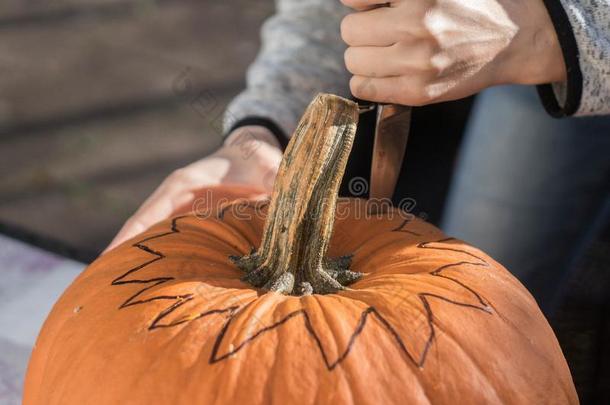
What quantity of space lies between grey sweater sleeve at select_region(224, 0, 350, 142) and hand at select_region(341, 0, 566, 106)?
1.45ft

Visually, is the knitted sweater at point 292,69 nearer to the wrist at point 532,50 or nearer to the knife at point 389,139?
the wrist at point 532,50

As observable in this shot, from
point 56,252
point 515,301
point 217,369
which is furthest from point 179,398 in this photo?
point 56,252

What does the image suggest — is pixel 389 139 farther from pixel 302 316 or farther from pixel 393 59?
pixel 302 316

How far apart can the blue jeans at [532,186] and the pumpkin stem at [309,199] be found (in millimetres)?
619

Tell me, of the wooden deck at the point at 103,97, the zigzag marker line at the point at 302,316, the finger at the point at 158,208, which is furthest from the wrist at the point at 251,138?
the wooden deck at the point at 103,97

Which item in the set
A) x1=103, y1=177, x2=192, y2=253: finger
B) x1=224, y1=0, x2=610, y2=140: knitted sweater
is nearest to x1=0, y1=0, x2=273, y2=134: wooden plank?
x1=224, y1=0, x2=610, y2=140: knitted sweater

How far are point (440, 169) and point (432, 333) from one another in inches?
59.2

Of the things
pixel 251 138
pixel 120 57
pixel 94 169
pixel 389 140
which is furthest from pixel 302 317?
pixel 120 57

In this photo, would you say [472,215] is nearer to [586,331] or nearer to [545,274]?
[545,274]

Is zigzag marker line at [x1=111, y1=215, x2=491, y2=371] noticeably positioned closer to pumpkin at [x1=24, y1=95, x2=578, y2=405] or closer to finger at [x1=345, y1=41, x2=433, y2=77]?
pumpkin at [x1=24, y1=95, x2=578, y2=405]

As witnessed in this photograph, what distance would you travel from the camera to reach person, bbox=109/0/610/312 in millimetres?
806

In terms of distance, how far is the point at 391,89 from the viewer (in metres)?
0.79

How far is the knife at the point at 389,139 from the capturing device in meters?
0.79

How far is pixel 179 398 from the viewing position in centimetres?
59
